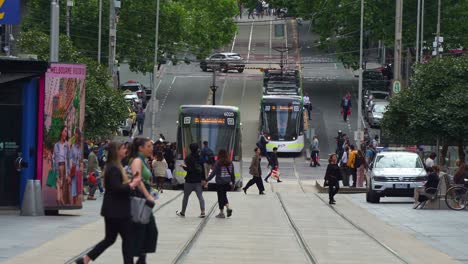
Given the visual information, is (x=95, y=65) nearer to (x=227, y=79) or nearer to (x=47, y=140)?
(x=47, y=140)

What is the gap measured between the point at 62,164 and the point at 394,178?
13825 millimetres

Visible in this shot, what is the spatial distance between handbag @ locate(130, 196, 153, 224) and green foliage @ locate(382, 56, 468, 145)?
32.5 meters

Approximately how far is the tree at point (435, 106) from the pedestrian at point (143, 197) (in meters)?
31.4

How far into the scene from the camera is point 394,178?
3706cm

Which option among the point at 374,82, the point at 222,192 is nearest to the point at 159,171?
the point at 222,192

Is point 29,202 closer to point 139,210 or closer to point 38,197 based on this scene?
point 38,197

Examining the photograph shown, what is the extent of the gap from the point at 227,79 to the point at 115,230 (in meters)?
84.4

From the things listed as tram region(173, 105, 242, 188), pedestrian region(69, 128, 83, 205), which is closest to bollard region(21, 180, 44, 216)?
pedestrian region(69, 128, 83, 205)

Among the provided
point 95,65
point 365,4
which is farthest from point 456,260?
point 365,4

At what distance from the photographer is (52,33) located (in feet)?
101

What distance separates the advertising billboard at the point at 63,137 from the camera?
84.2 feet

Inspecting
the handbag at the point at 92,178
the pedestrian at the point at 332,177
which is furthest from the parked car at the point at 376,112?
the handbag at the point at 92,178

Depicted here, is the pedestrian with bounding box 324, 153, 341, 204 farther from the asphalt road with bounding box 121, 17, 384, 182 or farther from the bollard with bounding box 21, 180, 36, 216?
the asphalt road with bounding box 121, 17, 384, 182

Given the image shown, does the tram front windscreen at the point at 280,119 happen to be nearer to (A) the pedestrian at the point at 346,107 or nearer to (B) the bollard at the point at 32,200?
(A) the pedestrian at the point at 346,107
